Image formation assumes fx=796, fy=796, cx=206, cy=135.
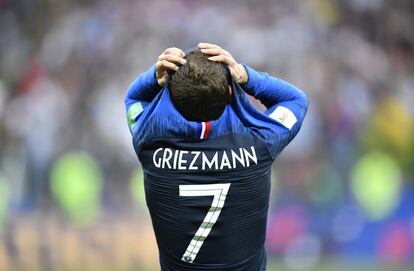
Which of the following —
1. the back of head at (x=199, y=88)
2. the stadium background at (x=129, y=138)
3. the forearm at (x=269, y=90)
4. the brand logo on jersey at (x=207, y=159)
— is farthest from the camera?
the stadium background at (x=129, y=138)

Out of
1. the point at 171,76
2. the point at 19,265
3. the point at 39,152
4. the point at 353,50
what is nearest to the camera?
the point at 171,76

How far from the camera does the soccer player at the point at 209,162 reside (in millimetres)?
2754

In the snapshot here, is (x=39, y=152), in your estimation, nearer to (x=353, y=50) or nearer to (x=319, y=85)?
(x=319, y=85)

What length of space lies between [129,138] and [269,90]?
684 centimetres

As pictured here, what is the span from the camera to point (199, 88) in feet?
8.71

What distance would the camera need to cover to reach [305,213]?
956cm

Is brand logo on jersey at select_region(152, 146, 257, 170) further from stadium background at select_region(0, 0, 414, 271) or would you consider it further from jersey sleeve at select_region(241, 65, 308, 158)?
stadium background at select_region(0, 0, 414, 271)

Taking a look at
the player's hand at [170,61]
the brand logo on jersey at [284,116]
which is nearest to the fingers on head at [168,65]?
the player's hand at [170,61]

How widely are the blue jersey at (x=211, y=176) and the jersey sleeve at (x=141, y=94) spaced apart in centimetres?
3

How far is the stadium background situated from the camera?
364 inches

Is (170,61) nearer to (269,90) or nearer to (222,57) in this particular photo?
(222,57)

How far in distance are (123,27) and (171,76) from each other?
7.22 m

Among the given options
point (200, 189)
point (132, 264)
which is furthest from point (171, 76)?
point (132, 264)

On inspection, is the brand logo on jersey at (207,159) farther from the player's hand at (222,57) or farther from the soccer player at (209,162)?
the player's hand at (222,57)
